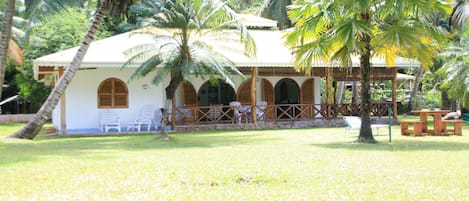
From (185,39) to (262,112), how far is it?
22.1 feet

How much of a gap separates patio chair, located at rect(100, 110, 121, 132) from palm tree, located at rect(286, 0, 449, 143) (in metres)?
8.50

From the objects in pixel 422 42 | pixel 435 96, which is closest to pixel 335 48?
pixel 422 42

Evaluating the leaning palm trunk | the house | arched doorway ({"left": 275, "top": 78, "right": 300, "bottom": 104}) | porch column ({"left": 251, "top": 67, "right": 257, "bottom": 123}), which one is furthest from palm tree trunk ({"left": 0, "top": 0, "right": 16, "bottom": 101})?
arched doorway ({"left": 275, "top": 78, "right": 300, "bottom": 104})

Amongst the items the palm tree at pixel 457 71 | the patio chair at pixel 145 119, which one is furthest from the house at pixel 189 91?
the palm tree at pixel 457 71

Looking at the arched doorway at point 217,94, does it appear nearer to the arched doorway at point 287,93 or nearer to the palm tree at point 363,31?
the arched doorway at point 287,93

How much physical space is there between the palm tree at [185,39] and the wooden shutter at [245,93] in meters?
5.70

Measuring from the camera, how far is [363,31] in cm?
1232

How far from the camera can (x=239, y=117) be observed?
2111cm

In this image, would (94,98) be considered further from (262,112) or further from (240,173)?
(240,173)

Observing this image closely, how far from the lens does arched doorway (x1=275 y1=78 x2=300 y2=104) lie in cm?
2447

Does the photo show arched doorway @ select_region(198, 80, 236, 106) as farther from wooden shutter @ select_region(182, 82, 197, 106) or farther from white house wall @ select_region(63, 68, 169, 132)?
white house wall @ select_region(63, 68, 169, 132)

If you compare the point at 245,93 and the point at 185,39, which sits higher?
the point at 185,39

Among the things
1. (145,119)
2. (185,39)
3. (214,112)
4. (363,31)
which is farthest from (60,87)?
(363,31)

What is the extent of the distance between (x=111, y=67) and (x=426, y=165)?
43.7ft
